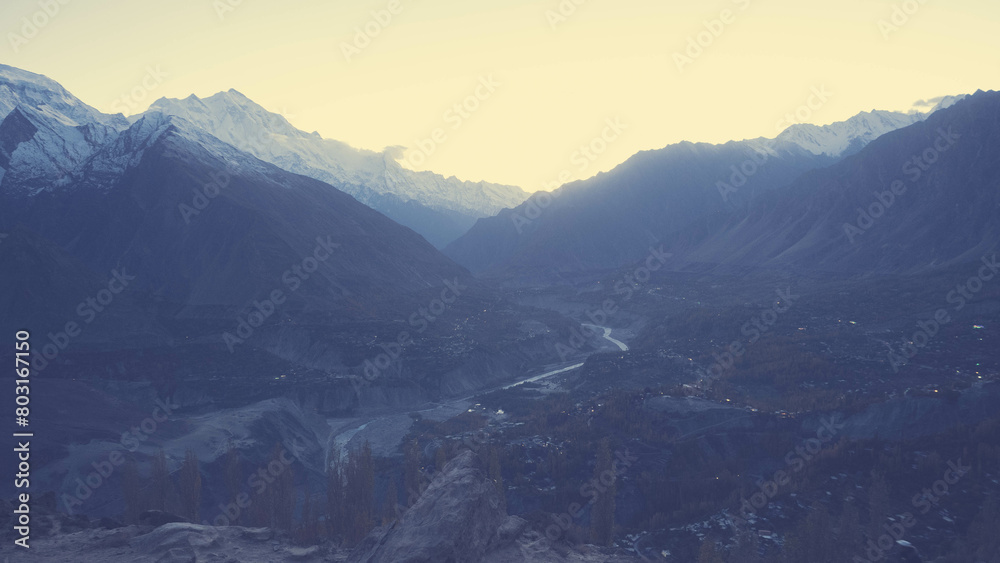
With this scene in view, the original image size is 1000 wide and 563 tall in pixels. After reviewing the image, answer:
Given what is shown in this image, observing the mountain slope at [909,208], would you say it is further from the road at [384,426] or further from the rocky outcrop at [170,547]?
the rocky outcrop at [170,547]

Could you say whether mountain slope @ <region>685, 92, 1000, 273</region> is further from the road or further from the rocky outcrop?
the rocky outcrop

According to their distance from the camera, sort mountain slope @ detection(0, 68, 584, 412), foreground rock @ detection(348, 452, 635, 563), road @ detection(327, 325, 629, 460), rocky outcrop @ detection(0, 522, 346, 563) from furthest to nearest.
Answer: mountain slope @ detection(0, 68, 584, 412), road @ detection(327, 325, 629, 460), rocky outcrop @ detection(0, 522, 346, 563), foreground rock @ detection(348, 452, 635, 563)

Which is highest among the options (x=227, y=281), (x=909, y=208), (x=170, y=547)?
(x=227, y=281)

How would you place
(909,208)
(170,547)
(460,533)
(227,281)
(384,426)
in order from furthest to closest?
(909,208), (227,281), (384,426), (170,547), (460,533)

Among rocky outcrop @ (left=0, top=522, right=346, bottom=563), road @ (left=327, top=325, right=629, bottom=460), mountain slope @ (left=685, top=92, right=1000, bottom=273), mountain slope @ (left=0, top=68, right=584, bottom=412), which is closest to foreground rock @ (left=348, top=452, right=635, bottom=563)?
rocky outcrop @ (left=0, top=522, right=346, bottom=563)

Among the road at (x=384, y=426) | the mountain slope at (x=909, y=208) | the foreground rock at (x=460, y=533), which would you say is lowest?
the road at (x=384, y=426)

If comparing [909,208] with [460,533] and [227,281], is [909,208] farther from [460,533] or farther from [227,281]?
[460,533]

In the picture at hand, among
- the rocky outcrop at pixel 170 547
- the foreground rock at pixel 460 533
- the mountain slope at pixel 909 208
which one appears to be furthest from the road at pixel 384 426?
the mountain slope at pixel 909 208

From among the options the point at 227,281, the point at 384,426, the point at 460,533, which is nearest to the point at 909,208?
the point at 384,426
